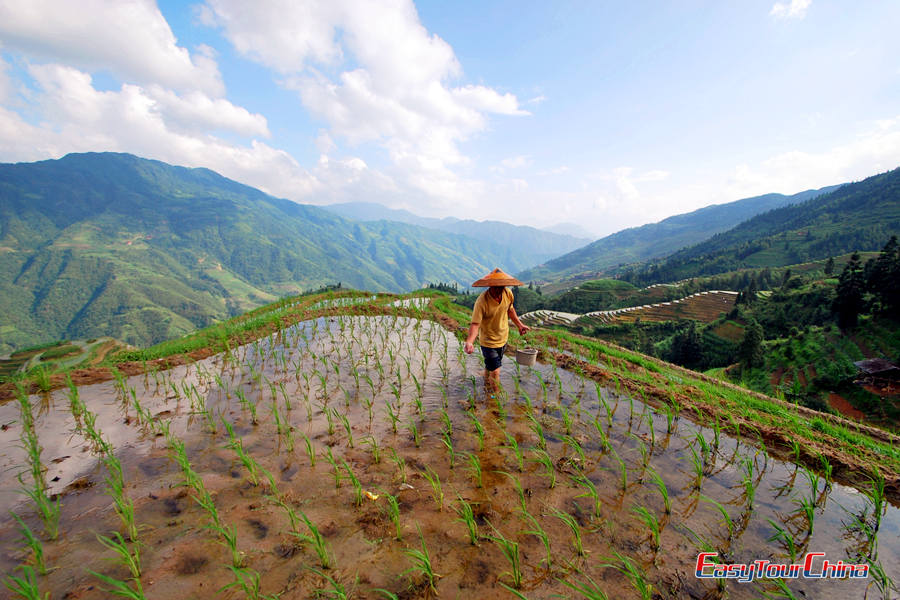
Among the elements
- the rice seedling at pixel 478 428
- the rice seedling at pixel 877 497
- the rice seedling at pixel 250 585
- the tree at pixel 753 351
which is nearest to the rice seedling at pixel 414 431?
the rice seedling at pixel 478 428

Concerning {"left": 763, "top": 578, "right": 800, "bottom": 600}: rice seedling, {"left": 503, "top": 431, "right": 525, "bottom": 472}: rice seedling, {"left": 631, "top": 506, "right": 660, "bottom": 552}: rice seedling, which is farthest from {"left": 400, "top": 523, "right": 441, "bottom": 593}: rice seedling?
{"left": 763, "top": 578, "right": 800, "bottom": 600}: rice seedling

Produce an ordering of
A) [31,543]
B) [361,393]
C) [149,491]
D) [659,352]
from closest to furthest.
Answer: [31,543] < [149,491] < [361,393] < [659,352]

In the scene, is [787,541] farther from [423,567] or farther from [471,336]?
[471,336]

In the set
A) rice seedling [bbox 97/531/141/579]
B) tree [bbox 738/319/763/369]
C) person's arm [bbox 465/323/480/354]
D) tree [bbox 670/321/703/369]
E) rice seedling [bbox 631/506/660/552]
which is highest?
person's arm [bbox 465/323/480/354]

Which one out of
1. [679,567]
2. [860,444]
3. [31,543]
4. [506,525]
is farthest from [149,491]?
[860,444]

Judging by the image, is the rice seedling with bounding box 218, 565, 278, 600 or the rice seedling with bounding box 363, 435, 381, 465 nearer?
the rice seedling with bounding box 218, 565, 278, 600

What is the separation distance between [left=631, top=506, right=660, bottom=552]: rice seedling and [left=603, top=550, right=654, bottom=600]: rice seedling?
308mm

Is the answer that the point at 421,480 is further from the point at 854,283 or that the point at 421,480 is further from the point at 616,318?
the point at 616,318

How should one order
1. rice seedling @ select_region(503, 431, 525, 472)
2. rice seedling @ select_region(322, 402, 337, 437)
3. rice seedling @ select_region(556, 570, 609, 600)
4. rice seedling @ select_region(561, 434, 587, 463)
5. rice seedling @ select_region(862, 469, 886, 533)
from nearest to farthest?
rice seedling @ select_region(556, 570, 609, 600), rice seedling @ select_region(862, 469, 886, 533), rice seedling @ select_region(503, 431, 525, 472), rice seedling @ select_region(561, 434, 587, 463), rice seedling @ select_region(322, 402, 337, 437)

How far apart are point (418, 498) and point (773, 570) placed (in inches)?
122

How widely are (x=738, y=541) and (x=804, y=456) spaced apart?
2.52m

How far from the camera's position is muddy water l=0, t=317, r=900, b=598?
271cm

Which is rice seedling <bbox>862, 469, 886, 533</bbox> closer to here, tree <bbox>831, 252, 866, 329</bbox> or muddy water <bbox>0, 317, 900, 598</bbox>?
muddy water <bbox>0, 317, 900, 598</bbox>

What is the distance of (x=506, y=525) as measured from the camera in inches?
127
